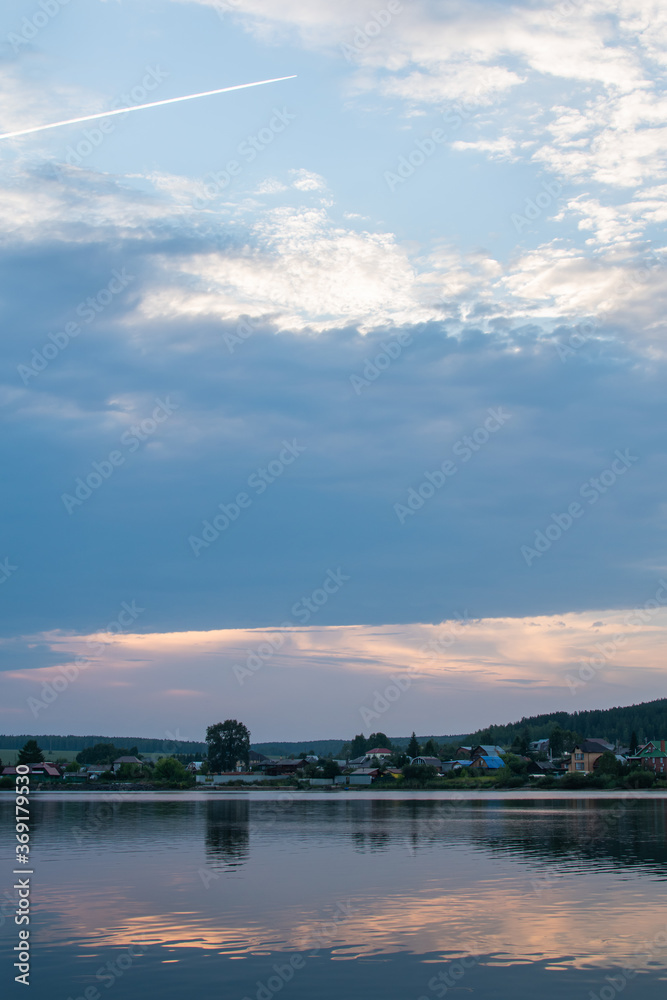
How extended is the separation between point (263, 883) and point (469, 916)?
34.3ft

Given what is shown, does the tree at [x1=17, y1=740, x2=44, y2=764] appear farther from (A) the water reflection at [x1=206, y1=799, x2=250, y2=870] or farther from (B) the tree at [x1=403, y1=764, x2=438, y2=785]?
(A) the water reflection at [x1=206, y1=799, x2=250, y2=870]

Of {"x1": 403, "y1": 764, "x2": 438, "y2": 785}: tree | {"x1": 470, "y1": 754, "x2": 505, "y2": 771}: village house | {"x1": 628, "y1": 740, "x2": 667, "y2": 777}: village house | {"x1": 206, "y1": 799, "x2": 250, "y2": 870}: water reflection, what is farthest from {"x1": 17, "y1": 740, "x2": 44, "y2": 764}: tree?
{"x1": 628, "y1": 740, "x2": 667, "y2": 777}: village house

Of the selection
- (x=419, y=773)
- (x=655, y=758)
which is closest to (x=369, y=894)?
(x=419, y=773)

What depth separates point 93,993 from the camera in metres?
19.5

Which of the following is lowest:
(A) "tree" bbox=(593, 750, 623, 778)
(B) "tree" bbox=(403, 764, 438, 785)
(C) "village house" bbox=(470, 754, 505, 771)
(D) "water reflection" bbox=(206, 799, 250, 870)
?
(C) "village house" bbox=(470, 754, 505, 771)

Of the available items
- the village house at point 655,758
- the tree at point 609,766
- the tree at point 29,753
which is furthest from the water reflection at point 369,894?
the tree at point 29,753

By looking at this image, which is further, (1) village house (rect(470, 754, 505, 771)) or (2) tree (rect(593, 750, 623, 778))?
(1) village house (rect(470, 754, 505, 771))

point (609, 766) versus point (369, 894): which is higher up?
point (369, 894)

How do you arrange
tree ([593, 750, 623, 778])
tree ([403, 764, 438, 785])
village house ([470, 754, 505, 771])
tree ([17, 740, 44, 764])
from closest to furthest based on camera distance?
tree ([593, 750, 623, 778]), tree ([403, 764, 438, 785]), tree ([17, 740, 44, 764]), village house ([470, 754, 505, 771])

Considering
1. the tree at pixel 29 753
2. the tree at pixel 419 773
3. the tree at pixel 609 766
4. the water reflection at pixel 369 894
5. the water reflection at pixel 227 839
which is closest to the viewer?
the water reflection at pixel 369 894

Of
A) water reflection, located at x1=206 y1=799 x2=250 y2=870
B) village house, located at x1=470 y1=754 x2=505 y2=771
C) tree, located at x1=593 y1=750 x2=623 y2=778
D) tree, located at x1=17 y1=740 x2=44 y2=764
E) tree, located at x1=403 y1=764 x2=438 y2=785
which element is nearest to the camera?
water reflection, located at x1=206 y1=799 x2=250 y2=870

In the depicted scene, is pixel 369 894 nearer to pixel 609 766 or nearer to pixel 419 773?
pixel 609 766

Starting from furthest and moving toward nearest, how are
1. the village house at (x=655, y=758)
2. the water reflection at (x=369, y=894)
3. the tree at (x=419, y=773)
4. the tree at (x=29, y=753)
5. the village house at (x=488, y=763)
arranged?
the village house at (x=488, y=763)
the tree at (x=29, y=753)
the tree at (x=419, y=773)
the village house at (x=655, y=758)
the water reflection at (x=369, y=894)

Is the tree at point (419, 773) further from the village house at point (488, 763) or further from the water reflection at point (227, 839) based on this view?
the water reflection at point (227, 839)
